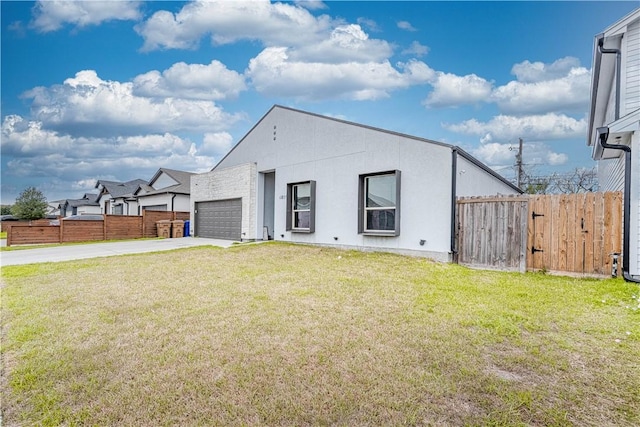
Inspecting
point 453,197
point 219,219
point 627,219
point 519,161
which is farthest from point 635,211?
point 519,161

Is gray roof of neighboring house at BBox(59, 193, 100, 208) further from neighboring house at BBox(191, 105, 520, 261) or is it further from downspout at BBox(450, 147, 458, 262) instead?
downspout at BBox(450, 147, 458, 262)

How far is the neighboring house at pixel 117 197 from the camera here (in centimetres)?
2928

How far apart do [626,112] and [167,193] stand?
80.5 feet

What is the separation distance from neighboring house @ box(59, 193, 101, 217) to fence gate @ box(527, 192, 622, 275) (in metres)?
45.3

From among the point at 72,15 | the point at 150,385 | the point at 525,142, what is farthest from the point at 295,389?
the point at 525,142

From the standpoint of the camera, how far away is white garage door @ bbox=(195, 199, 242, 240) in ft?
51.9

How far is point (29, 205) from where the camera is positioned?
97.5 ft

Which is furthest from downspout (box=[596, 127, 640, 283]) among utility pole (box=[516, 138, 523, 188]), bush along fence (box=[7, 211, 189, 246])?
utility pole (box=[516, 138, 523, 188])

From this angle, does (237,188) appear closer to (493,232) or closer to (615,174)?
(493,232)

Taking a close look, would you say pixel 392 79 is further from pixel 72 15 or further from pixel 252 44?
pixel 72 15

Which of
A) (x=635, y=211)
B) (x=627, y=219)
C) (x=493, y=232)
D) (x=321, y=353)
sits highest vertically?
(x=635, y=211)

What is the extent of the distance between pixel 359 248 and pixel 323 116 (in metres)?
5.14

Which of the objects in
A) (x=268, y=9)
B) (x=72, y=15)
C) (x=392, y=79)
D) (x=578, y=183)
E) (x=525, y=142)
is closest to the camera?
(x=72, y=15)

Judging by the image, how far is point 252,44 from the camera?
12.5 m
